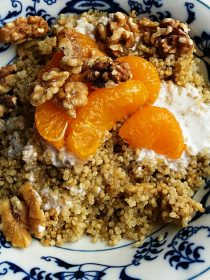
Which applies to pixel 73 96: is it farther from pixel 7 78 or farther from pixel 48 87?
pixel 7 78

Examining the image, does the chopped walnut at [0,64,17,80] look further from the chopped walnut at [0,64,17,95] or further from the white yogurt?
the white yogurt

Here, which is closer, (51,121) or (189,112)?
(51,121)

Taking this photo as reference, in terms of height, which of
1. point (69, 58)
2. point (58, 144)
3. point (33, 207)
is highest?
point (69, 58)

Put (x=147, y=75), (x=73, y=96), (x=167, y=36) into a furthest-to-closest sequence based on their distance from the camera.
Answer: (x=167, y=36) → (x=147, y=75) → (x=73, y=96)

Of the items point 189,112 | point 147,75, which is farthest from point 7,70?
point 189,112

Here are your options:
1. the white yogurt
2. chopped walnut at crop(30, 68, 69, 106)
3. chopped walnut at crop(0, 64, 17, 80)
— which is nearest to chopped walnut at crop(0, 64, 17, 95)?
chopped walnut at crop(0, 64, 17, 80)

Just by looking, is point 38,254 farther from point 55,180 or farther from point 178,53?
point 178,53
